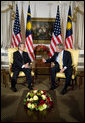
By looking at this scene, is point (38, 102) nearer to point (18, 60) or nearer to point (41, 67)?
point (18, 60)

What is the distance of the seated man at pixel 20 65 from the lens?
12.7ft

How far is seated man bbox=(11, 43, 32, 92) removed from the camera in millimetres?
3873

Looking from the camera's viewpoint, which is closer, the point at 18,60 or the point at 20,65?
the point at 20,65

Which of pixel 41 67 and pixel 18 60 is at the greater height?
pixel 18 60

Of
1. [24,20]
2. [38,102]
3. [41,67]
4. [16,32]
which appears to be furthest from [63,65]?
[24,20]

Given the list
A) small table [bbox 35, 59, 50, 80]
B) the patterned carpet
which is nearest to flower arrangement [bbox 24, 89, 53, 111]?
the patterned carpet

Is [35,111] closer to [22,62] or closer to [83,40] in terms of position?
[22,62]

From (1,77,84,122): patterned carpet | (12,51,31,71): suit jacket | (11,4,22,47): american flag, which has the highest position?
(11,4,22,47): american flag

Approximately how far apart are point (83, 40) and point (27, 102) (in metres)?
5.21

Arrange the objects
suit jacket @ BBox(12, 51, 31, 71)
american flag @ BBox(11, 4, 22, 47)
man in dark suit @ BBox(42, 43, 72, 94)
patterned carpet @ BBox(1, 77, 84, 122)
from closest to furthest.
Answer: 1. patterned carpet @ BBox(1, 77, 84, 122)
2. man in dark suit @ BBox(42, 43, 72, 94)
3. suit jacket @ BBox(12, 51, 31, 71)
4. american flag @ BBox(11, 4, 22, 47)

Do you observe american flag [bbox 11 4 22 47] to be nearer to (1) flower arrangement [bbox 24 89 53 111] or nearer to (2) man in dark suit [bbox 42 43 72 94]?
(2) man in dark suit [bbox 42 43 72 94]

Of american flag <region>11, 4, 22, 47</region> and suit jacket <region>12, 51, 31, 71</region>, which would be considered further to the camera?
american flag <region>11, 4, 22, 47</region>

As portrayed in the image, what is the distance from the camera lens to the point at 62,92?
3725mm

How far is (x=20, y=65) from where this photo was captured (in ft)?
13.2
